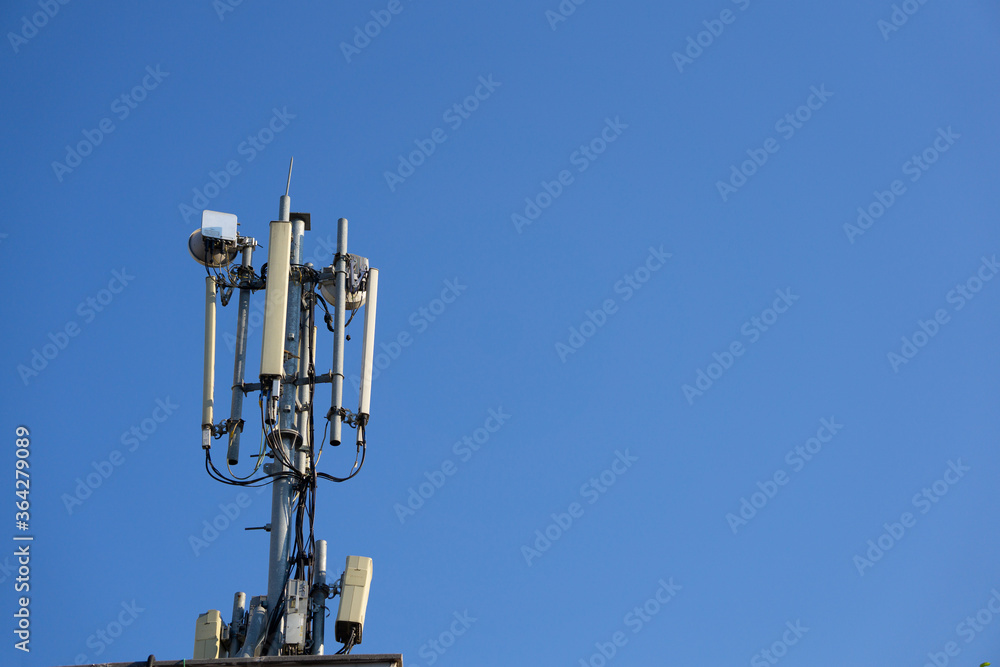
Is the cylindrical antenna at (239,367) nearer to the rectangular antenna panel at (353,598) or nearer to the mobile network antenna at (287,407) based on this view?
the mobile network antenna at (287,407)

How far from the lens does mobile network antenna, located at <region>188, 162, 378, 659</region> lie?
18812 millimetres

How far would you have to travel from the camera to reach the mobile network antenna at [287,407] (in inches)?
741

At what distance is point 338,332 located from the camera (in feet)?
68.2

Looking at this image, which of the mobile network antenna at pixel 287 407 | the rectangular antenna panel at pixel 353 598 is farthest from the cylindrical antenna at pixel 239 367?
the rectangular antenna panel at pixel 353 598

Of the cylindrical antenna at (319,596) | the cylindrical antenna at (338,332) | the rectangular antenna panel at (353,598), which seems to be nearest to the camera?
the rectangular antenna panel at (353,598)

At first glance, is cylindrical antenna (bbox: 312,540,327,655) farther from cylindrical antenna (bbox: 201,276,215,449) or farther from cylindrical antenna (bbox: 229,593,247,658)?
cylindrical antenna (bbox: 201,276,215,449)

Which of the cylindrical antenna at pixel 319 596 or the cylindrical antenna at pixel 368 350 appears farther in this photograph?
the cylindrical antenna at pixel 368 350

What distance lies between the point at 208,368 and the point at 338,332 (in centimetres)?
224

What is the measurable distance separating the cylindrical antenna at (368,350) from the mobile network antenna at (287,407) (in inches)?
0.7

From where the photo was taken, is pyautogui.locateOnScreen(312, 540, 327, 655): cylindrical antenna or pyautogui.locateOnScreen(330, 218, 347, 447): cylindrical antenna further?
pyautogui.locateOnScreen(330, 218, 347, 447): cylindrical antenna

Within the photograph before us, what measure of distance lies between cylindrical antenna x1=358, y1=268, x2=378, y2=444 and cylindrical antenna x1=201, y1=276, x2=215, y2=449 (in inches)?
96.5

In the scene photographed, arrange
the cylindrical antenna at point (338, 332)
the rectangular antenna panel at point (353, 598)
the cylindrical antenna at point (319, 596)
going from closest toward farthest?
the rectangular antenna panel at point (353, 598), the cylindrical antenna at point (319, 596), the cylindrical antenna at point (338, 332)

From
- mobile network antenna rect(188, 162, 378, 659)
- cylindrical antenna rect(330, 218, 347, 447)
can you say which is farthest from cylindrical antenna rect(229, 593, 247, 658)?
cylindrical antenna rect(330, 218, 347, 447)

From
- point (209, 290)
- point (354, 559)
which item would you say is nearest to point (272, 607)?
point (354, 559)
